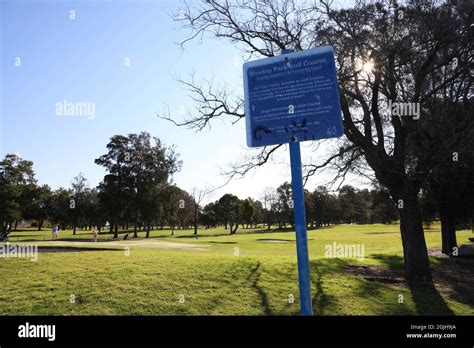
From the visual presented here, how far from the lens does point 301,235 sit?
13.4ft

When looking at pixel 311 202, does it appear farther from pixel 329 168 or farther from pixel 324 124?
pixel 324 124

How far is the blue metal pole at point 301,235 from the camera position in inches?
160

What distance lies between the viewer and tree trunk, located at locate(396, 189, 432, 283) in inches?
583

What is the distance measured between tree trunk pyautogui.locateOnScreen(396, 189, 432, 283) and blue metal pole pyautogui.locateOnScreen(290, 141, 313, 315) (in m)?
12.2

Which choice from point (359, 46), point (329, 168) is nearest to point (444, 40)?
point (359, 46)

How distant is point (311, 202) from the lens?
297 ft

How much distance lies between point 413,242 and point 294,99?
13.7 meters

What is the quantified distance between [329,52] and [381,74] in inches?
404

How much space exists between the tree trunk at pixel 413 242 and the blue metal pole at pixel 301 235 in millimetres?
12239

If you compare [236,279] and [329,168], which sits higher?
[329,168]
